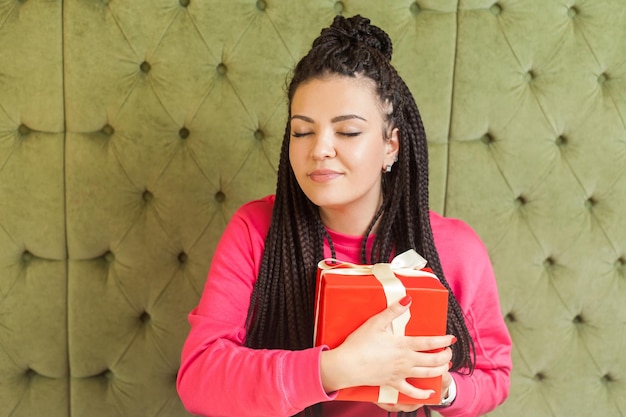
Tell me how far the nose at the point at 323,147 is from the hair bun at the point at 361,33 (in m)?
0.20

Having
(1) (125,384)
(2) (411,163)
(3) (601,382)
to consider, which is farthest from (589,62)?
(1) (125,384)

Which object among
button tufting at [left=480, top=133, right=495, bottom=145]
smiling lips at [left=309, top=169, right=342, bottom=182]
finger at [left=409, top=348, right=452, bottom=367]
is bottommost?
finger at [left=409, top=348, right=452, bottom=367]

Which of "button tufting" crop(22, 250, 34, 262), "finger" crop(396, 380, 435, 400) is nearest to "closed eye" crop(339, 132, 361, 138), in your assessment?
"finger" crop(396, 380, 435, 400)

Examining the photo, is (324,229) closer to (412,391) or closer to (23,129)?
(412,391)

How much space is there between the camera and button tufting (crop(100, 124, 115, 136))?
1.34m

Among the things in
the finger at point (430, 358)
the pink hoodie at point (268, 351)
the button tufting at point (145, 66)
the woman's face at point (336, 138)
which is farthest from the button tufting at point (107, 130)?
the finger at point (430, 358)

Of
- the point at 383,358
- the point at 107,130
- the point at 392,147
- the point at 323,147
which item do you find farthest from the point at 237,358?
the point at 107,130

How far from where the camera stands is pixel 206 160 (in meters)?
1.35

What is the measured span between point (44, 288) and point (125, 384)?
0.32m

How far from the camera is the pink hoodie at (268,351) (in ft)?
2.85

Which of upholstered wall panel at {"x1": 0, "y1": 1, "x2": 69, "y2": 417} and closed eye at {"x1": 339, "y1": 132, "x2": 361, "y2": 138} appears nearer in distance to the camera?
closed eye at {"x1": 339, "y1": 132, "x2": 361, "y2": 138}

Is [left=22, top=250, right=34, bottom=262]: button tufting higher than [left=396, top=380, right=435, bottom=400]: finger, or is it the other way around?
[left=22, top=250, right=34, bottom=262]: button tufting

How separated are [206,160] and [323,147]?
496 mm

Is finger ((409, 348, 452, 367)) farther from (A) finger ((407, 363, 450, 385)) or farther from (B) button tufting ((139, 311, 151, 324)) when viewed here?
(B) button tufting ((139, 311, 151, 324))
